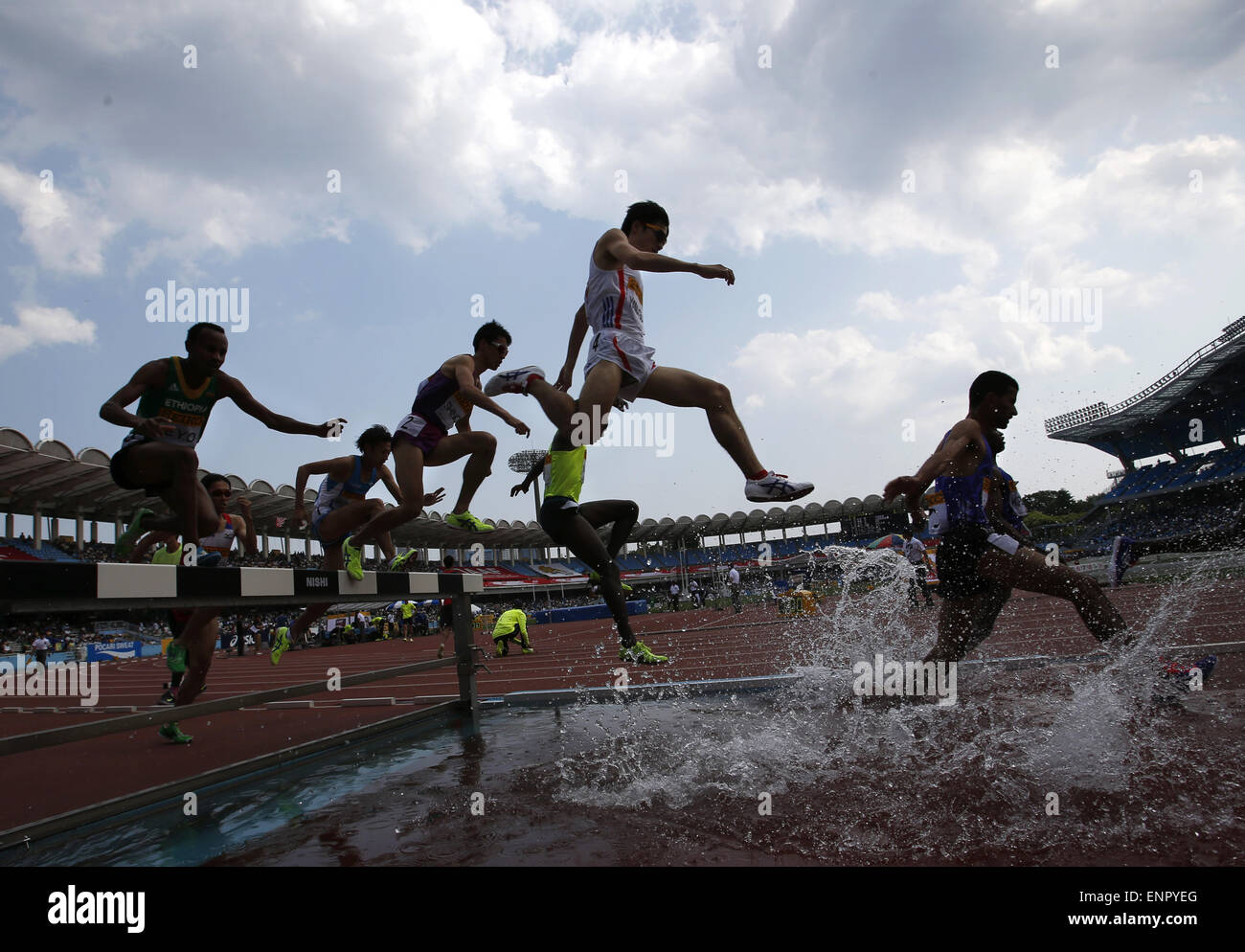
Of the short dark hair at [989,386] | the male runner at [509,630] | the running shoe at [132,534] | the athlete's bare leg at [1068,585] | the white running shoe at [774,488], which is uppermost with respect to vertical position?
the short dark hair at [989,386]

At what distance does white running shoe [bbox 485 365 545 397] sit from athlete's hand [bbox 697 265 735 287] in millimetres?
1040

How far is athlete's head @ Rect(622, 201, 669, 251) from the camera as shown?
3.68 meters

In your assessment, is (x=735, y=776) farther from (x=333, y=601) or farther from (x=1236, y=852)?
(x=333, y=601)

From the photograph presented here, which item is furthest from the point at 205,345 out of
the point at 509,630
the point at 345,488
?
the point at 509,630

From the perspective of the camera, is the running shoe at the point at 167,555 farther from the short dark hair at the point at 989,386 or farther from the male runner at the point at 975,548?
the short dark hair at the point at 989,386

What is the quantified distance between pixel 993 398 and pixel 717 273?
2019mm

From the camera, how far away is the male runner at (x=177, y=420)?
3.86 metres

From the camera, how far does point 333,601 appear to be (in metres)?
4.06

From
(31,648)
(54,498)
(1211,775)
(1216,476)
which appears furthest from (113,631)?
(1216,476)

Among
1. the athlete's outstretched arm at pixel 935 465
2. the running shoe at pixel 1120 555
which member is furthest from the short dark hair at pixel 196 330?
the running shoe at pixel 1120 555

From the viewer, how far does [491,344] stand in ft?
15.9

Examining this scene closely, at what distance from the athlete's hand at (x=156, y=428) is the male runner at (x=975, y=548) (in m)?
3.81
